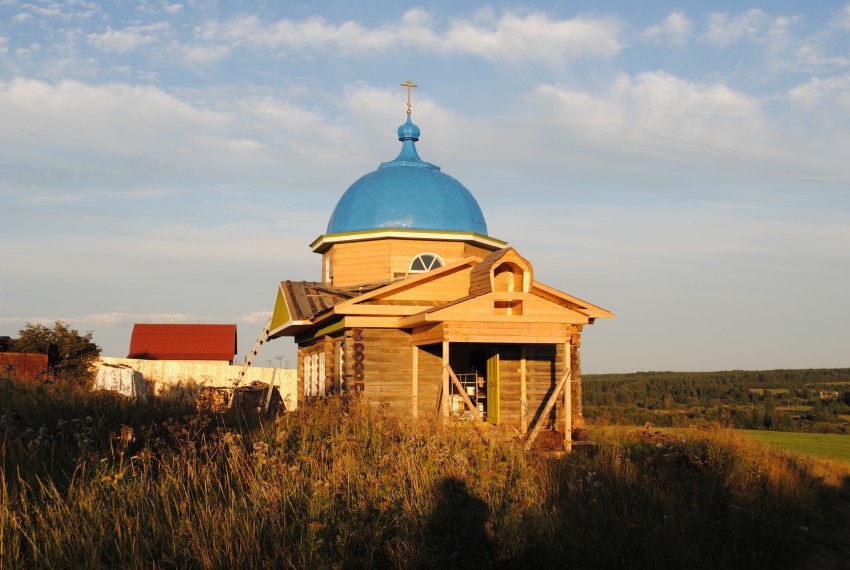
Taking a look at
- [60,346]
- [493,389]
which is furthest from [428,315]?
[60,346]

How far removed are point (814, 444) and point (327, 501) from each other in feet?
65.6

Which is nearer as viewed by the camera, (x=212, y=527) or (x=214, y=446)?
(x=212, y=527)

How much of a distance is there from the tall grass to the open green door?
6895 mm

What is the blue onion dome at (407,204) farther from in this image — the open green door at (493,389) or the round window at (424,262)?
the open green door at (493,389)

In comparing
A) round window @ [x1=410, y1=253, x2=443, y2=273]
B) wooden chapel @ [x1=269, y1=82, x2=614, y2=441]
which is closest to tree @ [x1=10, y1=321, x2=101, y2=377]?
wooden chapel @ [x1=269, y1=82, x2=614, y2=441]

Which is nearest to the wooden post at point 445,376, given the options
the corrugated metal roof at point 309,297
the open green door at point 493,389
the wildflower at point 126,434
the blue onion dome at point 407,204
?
the open green door at point 493,389

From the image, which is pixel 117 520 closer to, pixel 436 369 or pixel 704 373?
pixel 436 369

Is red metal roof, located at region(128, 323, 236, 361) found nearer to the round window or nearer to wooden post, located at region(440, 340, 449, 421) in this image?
the round window

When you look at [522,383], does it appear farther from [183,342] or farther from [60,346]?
[183,342]

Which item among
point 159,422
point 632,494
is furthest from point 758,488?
point 159,422

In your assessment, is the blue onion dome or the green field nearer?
the green field

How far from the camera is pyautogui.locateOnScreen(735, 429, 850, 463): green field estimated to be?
19.8 metres

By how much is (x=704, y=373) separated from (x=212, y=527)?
92924 millimetres

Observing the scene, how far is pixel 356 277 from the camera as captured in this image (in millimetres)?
21906
